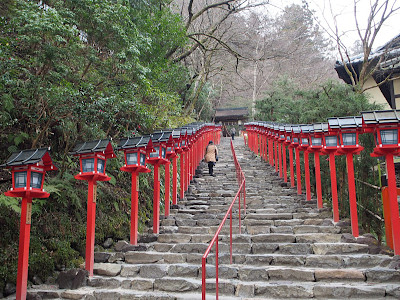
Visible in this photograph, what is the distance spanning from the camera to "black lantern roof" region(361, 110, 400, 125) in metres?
6.30

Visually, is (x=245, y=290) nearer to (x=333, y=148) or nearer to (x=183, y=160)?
(x=333, y=148)

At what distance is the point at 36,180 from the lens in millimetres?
5250

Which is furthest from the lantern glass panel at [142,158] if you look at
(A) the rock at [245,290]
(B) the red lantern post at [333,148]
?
(B) the red lantern post at [333,148]

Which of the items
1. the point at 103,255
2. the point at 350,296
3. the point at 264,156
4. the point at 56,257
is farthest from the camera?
the point at 264,156

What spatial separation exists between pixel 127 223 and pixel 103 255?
4.50 feet

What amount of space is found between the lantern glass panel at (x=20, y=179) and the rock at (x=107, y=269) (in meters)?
2.14

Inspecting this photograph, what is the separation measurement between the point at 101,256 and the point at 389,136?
6.07 metres

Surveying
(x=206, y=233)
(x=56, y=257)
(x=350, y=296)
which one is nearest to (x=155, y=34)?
(x=206, y=233)

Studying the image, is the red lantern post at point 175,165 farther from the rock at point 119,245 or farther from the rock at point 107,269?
the rock at point 107,269

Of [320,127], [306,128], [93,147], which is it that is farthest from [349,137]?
[93,147]

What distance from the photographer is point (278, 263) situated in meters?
6.10

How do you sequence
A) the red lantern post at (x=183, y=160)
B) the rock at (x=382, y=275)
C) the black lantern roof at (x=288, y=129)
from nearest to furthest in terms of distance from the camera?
the rock at (x=382, y=275) → the red lantern post at (x=183, y=160) → the black lantern roof at (x=288, y=129)

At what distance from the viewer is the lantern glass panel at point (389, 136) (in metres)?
6.29

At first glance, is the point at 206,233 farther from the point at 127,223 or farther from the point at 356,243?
the point at 356,243
